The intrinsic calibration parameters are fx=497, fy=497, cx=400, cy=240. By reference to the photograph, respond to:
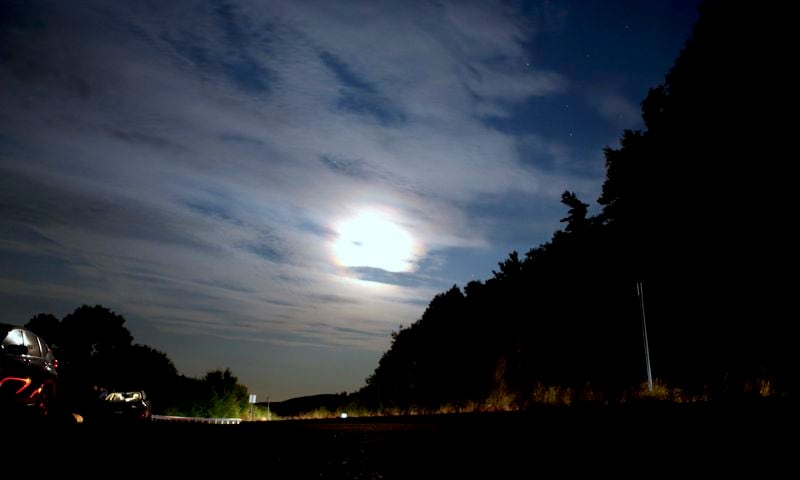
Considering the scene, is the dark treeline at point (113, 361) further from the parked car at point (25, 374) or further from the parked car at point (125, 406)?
the parked car at point (25, 374)

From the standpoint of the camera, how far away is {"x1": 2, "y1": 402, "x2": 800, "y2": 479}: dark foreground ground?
3635 millimetres

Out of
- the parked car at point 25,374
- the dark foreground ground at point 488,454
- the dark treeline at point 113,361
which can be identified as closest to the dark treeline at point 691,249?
the dark foreground ground at point 488,454

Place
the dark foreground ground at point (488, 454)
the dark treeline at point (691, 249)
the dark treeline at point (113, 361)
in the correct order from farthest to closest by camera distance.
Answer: the dark treeline at point (113, 361)
the dark treeline at point (691, 249)
the dark foreground ground at point (488, 454)

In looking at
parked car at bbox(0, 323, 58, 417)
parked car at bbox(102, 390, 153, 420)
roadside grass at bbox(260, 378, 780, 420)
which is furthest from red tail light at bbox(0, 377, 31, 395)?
parked car at bbox(102, 390, 153, 420)

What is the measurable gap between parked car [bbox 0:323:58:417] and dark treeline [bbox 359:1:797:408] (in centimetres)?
1367

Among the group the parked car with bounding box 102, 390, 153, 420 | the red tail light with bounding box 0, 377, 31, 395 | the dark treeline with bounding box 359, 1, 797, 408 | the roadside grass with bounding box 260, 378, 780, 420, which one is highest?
the dark treeline with bounding box 359, 1, 797, 408

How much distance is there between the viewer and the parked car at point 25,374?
8.65m

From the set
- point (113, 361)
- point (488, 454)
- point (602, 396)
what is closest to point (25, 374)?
point (488, 454)

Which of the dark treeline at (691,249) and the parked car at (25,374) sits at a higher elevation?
the dark treeline at (691,249)

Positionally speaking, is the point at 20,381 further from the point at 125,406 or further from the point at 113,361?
the point at 113,361

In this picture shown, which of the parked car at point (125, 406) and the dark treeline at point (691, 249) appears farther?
the parked car at point (125, 406)

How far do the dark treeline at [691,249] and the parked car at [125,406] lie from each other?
16.2 m

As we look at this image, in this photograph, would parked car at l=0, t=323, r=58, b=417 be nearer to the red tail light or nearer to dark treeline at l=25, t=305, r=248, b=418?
the red tail light

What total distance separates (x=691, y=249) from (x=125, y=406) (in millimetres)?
25508
